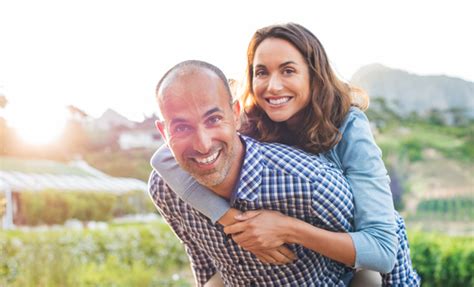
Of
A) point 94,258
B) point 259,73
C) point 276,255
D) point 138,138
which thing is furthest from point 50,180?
point 276,255

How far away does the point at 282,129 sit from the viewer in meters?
2.47

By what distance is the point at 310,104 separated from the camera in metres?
2.42

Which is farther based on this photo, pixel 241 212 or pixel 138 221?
pixel 138 221

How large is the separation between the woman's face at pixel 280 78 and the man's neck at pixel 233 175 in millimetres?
343

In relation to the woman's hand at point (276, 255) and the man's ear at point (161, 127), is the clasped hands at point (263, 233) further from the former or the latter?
the man's ear at point (161, 127)

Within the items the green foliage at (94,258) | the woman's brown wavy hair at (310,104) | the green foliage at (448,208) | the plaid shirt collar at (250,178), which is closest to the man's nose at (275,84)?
the woman's brown wavy hair at (310,104)

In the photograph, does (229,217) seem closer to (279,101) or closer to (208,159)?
(208,159)

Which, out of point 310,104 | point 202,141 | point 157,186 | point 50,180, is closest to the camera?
point 202,141

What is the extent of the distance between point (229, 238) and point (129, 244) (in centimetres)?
646

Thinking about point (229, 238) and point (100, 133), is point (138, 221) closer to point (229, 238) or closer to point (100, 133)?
point (100, 133)

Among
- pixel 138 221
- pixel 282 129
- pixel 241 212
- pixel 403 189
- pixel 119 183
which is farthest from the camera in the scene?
pixel 403 189

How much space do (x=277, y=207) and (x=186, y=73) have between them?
19.6 inches

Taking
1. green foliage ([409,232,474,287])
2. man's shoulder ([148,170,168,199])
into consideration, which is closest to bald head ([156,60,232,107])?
man's shoulder ([148,170,168,199])

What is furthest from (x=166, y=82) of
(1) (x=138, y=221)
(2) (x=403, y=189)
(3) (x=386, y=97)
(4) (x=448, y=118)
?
(4) (x=448, y=118)
